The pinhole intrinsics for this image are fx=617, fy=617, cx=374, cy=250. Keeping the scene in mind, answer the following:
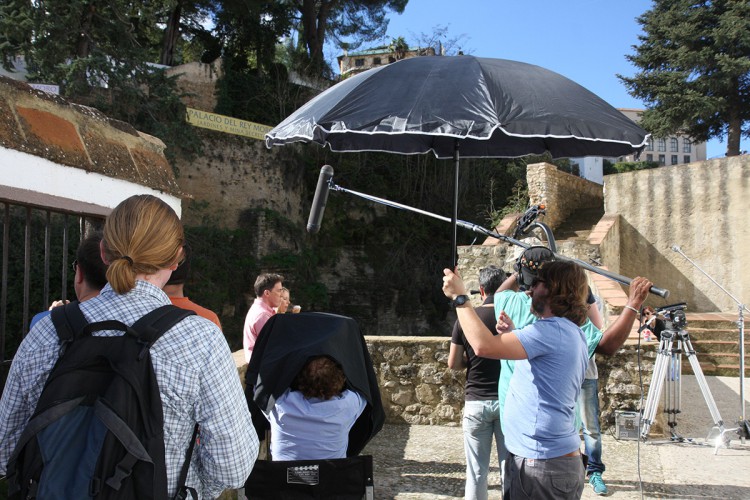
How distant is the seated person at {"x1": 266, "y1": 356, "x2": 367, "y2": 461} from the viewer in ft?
8.57

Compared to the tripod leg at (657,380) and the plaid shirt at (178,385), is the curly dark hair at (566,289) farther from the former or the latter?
the tripod leg at (657,380)

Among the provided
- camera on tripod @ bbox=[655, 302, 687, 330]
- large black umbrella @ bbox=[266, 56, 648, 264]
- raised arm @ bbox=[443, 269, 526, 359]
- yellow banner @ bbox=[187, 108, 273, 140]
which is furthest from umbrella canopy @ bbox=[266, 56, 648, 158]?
yellow banner @ bbox=[187, 108, 273, 140]

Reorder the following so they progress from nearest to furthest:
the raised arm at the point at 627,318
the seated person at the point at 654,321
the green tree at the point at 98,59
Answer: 1. the raised arm at the point at 627,318
2. the seated person at the point at 654,321
3. the green tree at the point at 98,59

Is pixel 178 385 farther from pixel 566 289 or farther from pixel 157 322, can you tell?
pixel 566 289

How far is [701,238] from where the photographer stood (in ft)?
43.1

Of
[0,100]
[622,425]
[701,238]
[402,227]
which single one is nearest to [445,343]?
[622,425]

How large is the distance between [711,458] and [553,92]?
3725mm

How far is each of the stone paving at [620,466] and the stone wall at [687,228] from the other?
24.0 feet

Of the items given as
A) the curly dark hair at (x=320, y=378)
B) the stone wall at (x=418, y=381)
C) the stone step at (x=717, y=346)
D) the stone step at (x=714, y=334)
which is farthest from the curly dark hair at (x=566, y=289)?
the stone step at (x=714, y=334)

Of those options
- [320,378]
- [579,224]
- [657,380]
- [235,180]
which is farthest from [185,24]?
[320,378]

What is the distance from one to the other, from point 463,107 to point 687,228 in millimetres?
12259

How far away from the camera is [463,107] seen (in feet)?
9.16

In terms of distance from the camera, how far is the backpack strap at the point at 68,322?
57.4 inches

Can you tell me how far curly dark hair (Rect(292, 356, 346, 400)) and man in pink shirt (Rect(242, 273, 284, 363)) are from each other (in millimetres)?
1636
